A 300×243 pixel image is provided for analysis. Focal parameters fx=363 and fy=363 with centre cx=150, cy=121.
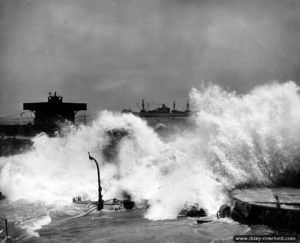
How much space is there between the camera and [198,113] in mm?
32406

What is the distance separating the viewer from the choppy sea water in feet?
67.0

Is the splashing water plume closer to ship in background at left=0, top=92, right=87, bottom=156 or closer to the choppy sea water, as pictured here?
the choppy sea water

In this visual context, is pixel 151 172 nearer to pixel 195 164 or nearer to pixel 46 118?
pixel 195 164

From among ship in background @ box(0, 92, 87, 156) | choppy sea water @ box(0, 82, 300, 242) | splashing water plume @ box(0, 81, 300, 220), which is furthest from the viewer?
ship in background @ box(0, 92, 87, 156)

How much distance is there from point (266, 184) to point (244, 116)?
596 cm

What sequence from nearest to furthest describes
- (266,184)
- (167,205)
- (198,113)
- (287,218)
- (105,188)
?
(287,218)
(167,205)
(266,184)
(198,113)
(105,188)

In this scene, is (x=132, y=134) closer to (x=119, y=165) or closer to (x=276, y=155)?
(x=119, y=165)

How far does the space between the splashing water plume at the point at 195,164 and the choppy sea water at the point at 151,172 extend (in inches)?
3.1

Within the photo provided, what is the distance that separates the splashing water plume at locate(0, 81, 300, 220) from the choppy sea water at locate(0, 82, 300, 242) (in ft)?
0.26

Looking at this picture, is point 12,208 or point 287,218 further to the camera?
point 12,208

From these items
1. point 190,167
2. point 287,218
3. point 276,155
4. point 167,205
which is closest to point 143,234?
point 167,205

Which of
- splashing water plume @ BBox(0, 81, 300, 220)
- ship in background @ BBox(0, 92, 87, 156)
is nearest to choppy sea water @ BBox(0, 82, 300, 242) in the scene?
splashing water plume @ BBox(0, 81, 300, 220)

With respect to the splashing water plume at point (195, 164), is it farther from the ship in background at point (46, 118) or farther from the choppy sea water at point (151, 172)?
the ship in background at point (46, 118)

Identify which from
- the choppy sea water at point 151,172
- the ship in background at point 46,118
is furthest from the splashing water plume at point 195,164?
the ship in background at point 46,118
